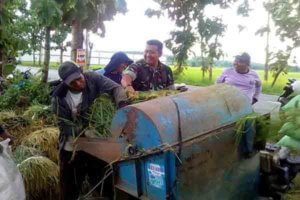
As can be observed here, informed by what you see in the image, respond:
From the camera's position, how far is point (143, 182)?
9.25ft

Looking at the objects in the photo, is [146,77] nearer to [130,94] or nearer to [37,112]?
[130,94]

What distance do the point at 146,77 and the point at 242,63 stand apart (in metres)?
1.71

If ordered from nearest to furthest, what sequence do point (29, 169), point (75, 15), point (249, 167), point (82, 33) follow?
1. point (249, 167)
2. point (29, 169)
3. point (75, 15)
4. point (82, 33)

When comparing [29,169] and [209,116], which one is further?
[29,169]

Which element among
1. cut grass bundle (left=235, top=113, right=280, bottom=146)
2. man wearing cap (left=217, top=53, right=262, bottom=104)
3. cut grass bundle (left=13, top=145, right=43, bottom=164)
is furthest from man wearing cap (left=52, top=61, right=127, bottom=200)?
man wearing cap (left=217, top=53, right=262, bottom=104)

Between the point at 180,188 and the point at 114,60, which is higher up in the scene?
the point at 114,60

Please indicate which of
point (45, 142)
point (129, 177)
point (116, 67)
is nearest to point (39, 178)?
point (45, 142)

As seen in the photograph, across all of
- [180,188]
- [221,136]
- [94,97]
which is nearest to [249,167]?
[221,136]

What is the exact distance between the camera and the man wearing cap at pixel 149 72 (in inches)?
160

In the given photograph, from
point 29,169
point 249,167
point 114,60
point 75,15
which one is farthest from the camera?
point 75,15

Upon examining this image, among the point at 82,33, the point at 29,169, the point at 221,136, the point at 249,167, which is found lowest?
the point at 29,169

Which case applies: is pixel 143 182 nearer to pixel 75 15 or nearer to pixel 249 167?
pixel 249 167

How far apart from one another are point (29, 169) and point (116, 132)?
1884mm

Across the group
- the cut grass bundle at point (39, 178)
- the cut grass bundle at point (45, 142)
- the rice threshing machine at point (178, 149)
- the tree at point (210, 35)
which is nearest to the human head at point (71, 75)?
the rice threshing machine at point (178, 149)
